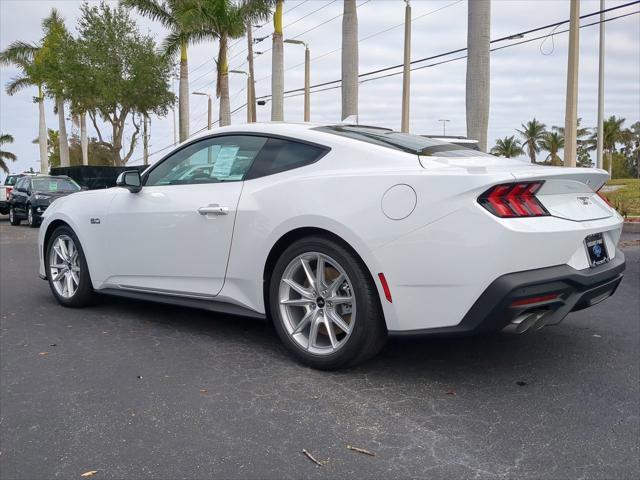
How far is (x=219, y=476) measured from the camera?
255cm

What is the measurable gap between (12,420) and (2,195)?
78.0 feet

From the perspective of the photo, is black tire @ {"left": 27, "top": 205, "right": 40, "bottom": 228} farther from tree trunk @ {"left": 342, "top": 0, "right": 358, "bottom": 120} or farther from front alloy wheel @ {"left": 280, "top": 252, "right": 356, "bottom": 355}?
front alloy wheel @ {"left": 280, "top": 252, "right": 356, "bottom": 355}

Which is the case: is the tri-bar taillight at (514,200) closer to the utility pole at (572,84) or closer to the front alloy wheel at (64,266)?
the front alloy wheel at (64,266)

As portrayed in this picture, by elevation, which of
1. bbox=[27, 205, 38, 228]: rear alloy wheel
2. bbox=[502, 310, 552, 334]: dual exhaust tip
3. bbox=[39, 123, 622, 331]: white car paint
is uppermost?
bbox=[39, 123, 622, 331]: white car paint

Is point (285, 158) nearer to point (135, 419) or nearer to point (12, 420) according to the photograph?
point (135, 419)

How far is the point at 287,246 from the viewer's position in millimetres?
3922

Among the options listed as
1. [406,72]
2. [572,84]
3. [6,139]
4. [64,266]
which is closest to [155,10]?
[406,72]

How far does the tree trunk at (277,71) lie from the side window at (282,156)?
61.3ft

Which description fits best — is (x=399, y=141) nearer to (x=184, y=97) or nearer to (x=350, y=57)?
(x=350, y=57)

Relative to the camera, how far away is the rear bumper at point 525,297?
3.13 m

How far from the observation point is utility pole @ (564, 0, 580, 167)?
16344mm


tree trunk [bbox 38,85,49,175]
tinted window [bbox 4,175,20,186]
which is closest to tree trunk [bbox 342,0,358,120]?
tinted window [bbox 4,175,20,186]

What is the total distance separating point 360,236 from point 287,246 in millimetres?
634

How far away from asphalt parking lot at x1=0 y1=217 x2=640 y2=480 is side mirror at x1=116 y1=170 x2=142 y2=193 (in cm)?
111
